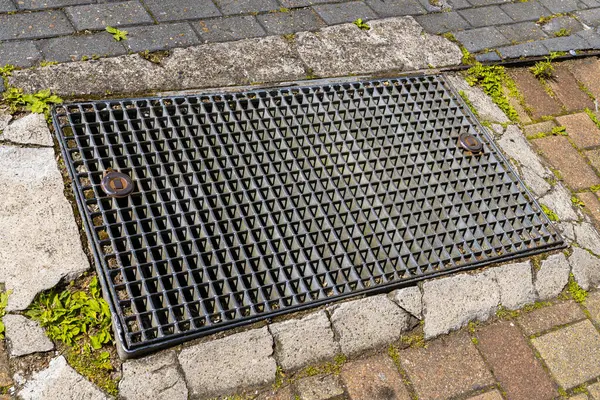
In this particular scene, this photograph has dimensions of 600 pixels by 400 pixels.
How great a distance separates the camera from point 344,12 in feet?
13.1

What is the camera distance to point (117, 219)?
2617 mm

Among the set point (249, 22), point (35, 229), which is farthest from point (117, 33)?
point (35, 229)

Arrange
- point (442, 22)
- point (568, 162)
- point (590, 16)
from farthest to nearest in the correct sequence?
point (590, 16) → point (442, 22) → point (568, 162)

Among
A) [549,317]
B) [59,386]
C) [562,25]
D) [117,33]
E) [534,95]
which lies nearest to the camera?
[59,386]

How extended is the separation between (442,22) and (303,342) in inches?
101

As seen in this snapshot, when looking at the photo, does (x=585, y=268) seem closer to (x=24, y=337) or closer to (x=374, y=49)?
(x=374, y=49)

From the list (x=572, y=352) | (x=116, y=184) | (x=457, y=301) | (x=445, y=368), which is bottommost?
(x=572, y=352)

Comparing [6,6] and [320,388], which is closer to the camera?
[320,388]

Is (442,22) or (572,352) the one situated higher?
(442,22)

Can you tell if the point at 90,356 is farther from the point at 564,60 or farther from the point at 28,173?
the point at 564,60

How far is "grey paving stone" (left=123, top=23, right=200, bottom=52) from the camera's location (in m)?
3.38

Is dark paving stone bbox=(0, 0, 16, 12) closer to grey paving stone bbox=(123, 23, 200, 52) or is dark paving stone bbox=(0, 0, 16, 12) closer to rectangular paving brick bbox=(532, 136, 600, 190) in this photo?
grey paving stone bbox=(123, 23, 200, 52)

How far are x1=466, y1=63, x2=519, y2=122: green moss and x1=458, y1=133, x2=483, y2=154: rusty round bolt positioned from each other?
17.3 inches

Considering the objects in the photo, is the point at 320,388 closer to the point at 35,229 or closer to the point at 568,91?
the point at 35,229
